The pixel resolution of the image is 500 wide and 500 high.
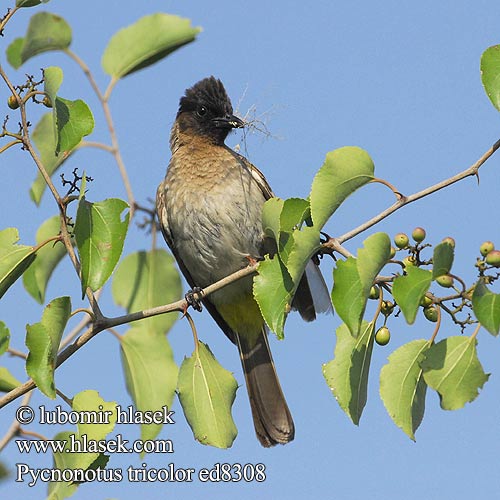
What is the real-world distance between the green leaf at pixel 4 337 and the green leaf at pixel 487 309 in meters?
1.73

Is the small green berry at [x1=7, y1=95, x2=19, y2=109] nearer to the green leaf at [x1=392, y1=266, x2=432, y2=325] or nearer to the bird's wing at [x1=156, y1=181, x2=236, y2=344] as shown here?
the green leaf at [x1=392, y1=266, x2=432, y2=325]

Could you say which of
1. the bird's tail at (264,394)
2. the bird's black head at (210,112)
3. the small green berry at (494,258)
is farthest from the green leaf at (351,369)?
the bird's black head at (210,112)

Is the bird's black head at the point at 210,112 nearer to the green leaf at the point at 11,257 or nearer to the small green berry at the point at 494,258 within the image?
the green leaf at the point at 11,257

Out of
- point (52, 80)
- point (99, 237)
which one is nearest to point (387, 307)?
point (99, 237)

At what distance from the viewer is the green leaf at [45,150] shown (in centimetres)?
412

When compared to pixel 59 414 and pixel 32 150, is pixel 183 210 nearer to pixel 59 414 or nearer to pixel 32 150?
pixel 59 414

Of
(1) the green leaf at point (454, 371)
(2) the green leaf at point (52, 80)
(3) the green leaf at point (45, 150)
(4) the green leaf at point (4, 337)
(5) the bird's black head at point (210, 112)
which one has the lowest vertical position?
(1) the green leaf at point (454, 371)

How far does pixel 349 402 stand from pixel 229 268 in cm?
237

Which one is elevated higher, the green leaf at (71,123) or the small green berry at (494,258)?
the green leaf at (71,123)

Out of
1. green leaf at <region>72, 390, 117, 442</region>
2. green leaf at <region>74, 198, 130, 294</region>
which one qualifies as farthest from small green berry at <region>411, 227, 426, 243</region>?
green leaf at <region>72, 390, 117, 442</region>

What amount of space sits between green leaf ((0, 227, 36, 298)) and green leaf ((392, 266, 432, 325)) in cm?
149

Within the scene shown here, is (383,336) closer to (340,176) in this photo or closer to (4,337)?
(340,176)

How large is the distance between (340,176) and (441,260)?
499 mm

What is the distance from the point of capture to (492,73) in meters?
2.82
